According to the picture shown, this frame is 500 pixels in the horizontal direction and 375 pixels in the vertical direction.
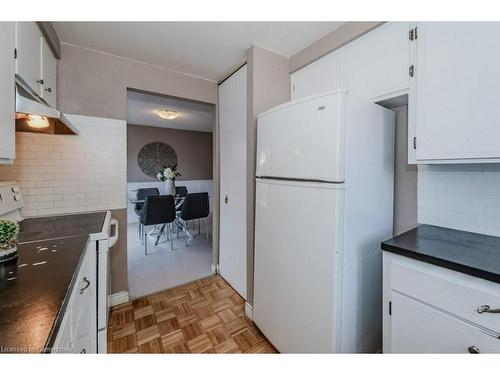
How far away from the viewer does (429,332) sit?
89 centimetres

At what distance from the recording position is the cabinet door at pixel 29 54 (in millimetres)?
1067

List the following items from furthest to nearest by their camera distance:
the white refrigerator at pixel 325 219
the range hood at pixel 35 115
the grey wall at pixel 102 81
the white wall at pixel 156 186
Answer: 1. the white wall at pixel 156 186
2. the grey wall at pixel 102 81
3. the white refrigerator at pixel 325 219
4. the range hood at pixel 35 115

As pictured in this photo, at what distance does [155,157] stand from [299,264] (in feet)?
15.9

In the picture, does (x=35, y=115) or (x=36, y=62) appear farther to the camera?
(x=36, y=62)

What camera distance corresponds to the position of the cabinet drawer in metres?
0.75

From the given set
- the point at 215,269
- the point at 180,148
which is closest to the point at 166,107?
the point at 180,148

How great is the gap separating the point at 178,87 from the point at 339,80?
1524mm

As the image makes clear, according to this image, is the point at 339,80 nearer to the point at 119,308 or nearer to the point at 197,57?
the point at 197,57

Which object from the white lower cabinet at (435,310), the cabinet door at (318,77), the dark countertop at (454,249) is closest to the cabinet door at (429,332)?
the white lower cabinet at (435,310)

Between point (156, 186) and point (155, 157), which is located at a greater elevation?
point (155, 157)

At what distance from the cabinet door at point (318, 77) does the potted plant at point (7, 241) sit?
6.00 feet

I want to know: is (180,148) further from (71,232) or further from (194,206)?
(71,232)

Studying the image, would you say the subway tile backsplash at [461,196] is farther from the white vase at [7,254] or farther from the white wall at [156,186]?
the white wall at [156,186]
